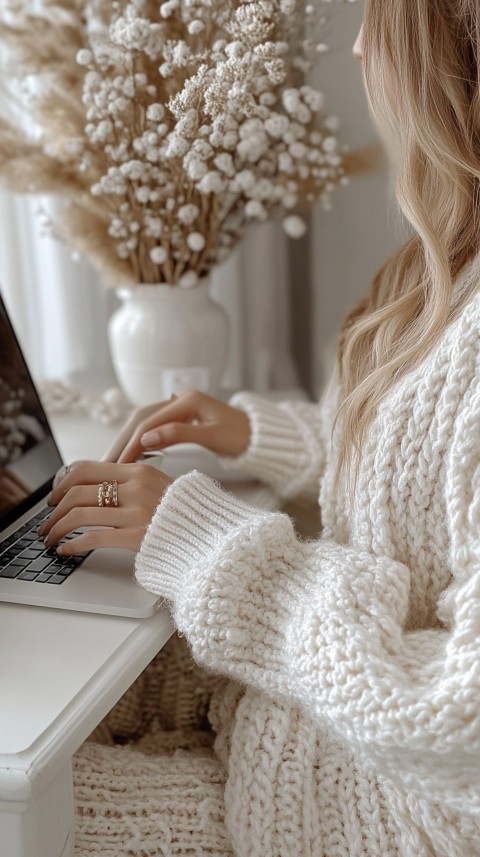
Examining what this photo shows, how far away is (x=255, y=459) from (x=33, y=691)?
41cm

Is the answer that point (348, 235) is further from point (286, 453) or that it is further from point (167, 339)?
point (286, 453)

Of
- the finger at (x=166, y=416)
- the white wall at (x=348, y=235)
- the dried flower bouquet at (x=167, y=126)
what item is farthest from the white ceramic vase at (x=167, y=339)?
the white wall at (x=348, y=235)

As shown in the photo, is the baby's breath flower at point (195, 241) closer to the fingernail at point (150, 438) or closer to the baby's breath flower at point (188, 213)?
the baby's breath flower at point (188, 213)

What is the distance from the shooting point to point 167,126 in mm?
868

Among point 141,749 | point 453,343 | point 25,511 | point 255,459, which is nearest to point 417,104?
point 453,343

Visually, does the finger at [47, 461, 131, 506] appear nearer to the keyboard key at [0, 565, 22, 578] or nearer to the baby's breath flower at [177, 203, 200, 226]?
the keyboard key at [0, 565, 22, 578]

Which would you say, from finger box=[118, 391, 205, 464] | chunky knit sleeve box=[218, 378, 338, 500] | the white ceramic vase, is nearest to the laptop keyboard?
finger box=[118, 391, 205, 464]

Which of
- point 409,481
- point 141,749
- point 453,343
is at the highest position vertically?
point 453,343

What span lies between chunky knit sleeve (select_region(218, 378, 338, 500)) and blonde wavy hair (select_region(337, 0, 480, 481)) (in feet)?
0.65

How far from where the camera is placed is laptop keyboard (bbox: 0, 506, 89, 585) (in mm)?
704

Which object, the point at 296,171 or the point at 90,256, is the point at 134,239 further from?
the point at 296,171

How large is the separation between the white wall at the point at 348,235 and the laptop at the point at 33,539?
Result: 55cm

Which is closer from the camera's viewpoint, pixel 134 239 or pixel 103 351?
pixel 134 239

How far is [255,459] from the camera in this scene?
3.02ft
